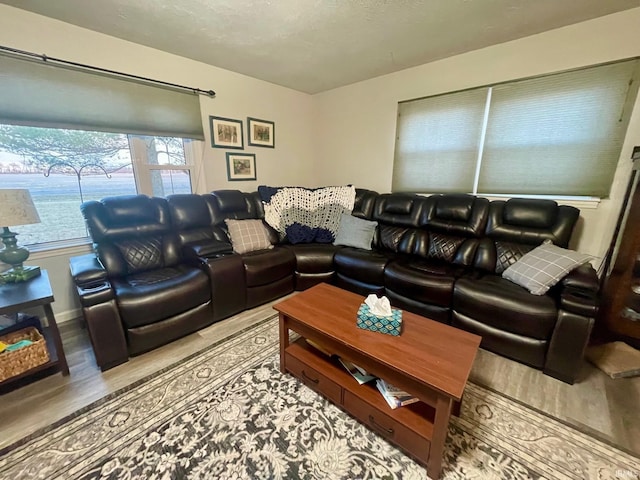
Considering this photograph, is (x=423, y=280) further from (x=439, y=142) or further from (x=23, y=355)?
(x=23, y=355)

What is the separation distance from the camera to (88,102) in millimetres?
2234

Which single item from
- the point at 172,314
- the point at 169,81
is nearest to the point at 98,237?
the point at 172,314

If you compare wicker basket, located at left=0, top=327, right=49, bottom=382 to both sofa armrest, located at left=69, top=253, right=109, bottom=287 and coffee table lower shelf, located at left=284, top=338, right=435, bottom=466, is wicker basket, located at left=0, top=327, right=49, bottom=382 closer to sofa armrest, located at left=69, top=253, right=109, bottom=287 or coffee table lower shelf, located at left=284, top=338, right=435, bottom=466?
sofa armrest, located at left=69, top=253, right=109, bottom=287

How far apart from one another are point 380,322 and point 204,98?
2994 mm

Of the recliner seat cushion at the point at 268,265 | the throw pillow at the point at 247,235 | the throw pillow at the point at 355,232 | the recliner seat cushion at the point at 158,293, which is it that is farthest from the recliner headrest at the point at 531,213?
the recliner seat cushion at the point at 158,293

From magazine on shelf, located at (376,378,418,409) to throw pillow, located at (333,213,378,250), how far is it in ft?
5.79

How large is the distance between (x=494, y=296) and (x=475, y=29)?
85.2 inches

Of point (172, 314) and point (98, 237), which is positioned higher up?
point (98, 237)

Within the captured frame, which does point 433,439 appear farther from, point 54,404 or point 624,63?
point 624,63

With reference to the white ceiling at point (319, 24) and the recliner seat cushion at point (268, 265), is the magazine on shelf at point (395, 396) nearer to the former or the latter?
the recliner seat cushion at point (268, 265)

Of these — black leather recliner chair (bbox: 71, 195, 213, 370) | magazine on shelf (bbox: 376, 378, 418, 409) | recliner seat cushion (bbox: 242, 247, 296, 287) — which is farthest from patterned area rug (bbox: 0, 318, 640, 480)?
recliner seat cushion (bbox: 242, 247, 296, 287)

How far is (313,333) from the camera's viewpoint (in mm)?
1595

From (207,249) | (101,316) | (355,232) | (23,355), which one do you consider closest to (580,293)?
(355,232)

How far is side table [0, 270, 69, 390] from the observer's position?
1.50 metres
